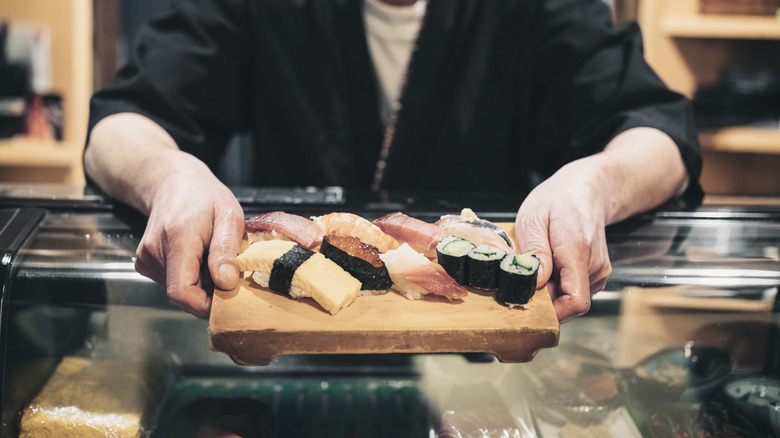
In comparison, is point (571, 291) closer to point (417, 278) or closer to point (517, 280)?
point (517, 280)

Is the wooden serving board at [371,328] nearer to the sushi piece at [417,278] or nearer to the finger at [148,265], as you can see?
the sushi piece at [417,278]

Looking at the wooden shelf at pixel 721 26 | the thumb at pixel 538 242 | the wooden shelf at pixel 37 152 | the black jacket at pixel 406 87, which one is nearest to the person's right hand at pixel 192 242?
the thumb at pixel 538 242

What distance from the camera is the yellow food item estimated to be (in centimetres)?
102

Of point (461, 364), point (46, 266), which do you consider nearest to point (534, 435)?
point (461, 364)

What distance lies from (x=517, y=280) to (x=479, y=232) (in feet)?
0.50

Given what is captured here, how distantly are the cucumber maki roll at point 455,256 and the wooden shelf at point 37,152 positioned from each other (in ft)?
8.07

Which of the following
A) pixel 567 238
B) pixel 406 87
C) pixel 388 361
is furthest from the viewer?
pixel 406 87

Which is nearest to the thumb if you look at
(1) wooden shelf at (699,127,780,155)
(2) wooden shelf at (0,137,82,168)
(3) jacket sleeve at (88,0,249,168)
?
(3) jacket sleeve at (88,0,249,168)

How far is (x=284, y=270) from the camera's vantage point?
816mm

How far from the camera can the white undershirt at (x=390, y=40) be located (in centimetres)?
179

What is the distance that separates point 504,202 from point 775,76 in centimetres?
222

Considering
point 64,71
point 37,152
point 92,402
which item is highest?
point 64,71

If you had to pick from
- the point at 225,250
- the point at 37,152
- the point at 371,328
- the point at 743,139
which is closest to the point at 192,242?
the point at 225,250

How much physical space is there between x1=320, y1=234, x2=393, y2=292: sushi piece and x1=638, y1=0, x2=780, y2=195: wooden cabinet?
99.7 inches
